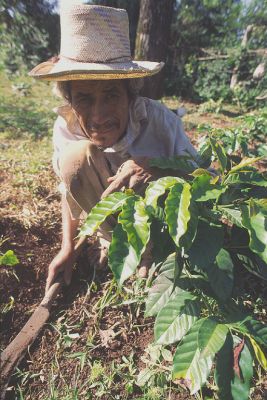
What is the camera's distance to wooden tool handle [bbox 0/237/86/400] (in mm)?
1482

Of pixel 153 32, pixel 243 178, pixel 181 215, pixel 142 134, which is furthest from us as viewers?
pixel 153 32

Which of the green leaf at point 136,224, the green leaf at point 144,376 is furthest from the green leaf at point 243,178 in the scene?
the green leaf at point 144,376

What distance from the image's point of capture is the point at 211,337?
36.9 inches

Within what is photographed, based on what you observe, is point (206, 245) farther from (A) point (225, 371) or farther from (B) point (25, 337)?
(B) point (25, 337)

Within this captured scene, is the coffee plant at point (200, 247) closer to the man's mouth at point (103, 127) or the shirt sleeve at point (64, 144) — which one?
the man's mouth at point (103, 127)

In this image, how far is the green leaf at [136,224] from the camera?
2.68ft

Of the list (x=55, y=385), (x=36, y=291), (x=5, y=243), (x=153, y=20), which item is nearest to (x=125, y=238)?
(x=55, y=385)

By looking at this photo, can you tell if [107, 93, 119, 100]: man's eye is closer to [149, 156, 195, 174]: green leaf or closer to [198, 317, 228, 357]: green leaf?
[149, 156, 195, 174]: green leaf

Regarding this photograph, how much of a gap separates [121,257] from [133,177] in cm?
60

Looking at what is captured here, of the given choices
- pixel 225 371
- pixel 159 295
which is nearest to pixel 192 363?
pixel 225 371

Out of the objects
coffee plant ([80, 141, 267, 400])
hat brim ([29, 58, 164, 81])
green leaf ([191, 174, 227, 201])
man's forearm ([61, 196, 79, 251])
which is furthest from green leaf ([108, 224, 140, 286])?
man's forearm ([61, 196, 79, 251])

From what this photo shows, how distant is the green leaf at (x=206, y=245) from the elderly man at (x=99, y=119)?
1.30ft

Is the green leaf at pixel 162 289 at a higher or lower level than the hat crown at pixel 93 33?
lower

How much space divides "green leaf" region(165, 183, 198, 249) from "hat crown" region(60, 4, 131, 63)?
2.76 feet
